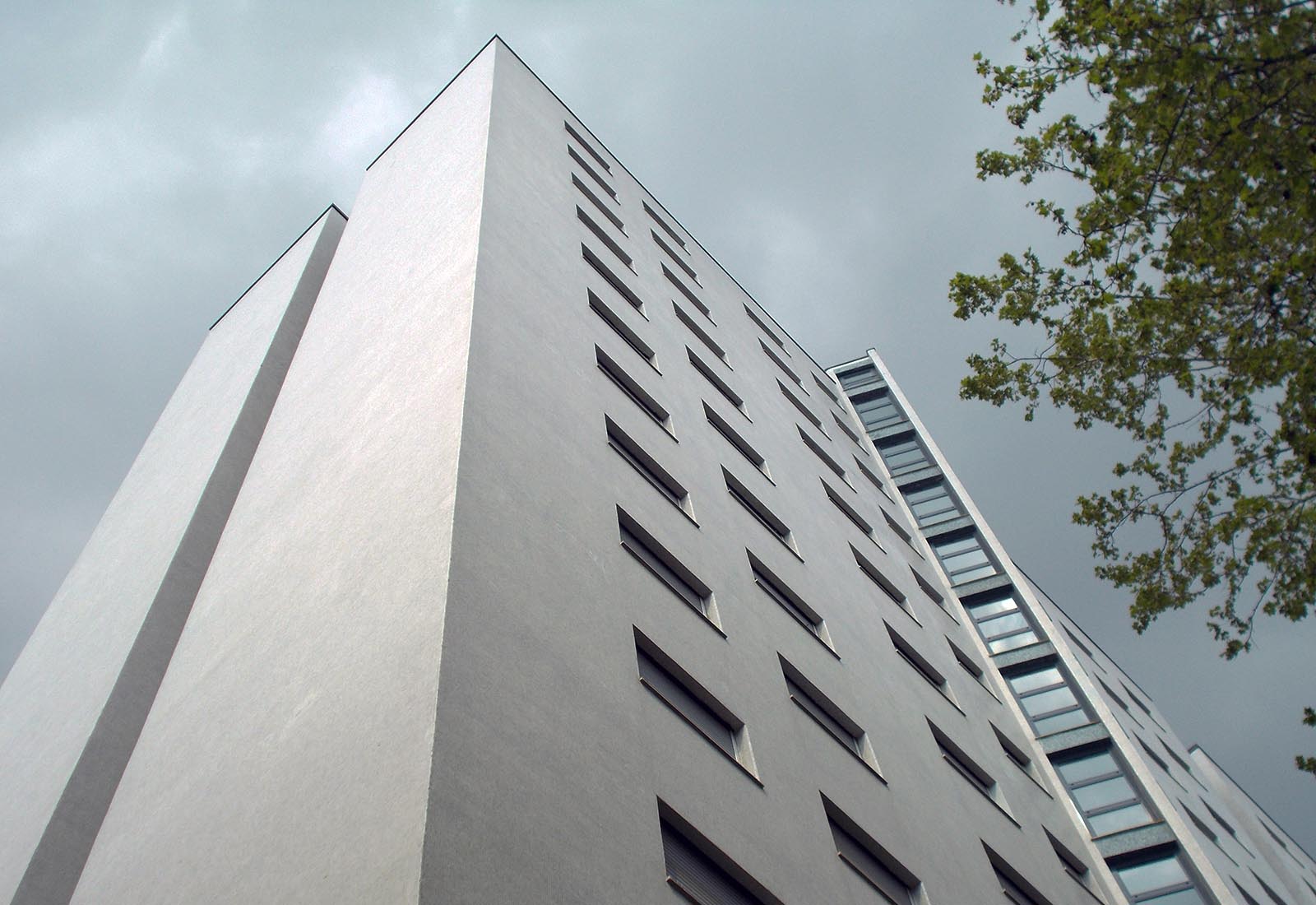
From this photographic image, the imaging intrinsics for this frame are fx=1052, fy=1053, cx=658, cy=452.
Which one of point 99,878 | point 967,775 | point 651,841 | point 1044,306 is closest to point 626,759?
point 651,841

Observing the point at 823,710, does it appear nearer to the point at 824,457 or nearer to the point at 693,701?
the point at 693,701

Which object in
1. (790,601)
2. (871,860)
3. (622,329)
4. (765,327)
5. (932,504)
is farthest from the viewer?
(765,327)

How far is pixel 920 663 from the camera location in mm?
20828

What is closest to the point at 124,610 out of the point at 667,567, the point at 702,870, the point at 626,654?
the point at 667,567

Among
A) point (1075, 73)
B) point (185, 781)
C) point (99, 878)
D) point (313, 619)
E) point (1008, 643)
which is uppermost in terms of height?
point (1008, 643)

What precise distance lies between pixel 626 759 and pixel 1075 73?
8746 mm

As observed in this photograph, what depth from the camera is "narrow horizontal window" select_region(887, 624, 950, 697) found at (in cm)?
2048

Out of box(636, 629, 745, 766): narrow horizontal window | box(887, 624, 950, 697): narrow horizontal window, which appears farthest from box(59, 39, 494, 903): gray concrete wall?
box(887, 624, 950, 697): narrow horizontal window

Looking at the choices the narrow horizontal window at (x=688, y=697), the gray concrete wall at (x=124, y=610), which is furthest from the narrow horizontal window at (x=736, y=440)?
the gray concrete wall at (x=124, y=610)

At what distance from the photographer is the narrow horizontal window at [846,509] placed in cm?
2498

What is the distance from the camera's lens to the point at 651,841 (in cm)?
935

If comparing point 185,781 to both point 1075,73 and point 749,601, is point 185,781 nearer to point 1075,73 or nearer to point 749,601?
point 749,601

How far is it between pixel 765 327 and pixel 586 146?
28.5ft

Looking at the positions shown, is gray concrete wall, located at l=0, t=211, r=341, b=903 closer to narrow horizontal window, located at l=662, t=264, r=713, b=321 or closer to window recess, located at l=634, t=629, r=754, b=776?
window recess, located at l=634, t=629, r=754, b=776
